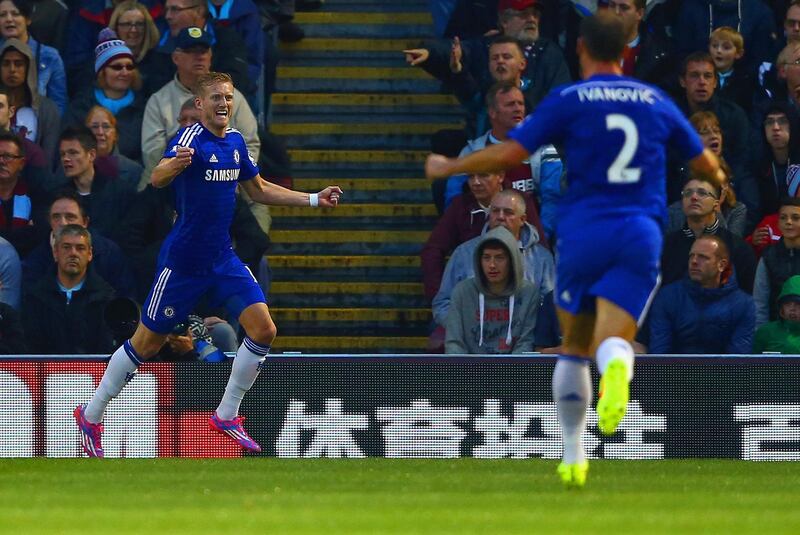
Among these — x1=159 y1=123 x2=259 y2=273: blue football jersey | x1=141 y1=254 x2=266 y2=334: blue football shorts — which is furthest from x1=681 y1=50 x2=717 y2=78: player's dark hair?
x1=141 y1=254 x2=266 y2=334: blue football shorts

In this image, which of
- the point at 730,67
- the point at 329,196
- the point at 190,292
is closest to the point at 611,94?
the point at 329,196

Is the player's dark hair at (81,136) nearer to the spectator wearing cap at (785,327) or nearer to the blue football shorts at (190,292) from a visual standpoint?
the blue football shorts at (190,292)

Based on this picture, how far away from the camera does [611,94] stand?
8.04 meters

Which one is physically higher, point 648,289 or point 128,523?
point 648,289

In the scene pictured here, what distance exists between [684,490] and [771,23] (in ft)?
25.1

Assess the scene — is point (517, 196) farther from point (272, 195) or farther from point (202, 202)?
point (202, 202)

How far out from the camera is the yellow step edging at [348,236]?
49.8ft

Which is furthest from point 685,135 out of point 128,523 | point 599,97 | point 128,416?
point 128,416

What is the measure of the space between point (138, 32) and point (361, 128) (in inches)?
86.8

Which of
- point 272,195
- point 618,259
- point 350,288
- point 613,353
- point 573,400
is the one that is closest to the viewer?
point 613,353

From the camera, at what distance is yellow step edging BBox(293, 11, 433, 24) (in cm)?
1672

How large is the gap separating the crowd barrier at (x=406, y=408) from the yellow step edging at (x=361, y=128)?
463 cm

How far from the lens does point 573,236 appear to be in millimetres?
8062

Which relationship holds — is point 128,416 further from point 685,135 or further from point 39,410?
point 685,135
